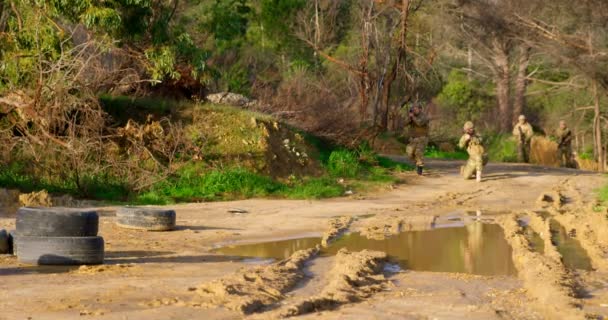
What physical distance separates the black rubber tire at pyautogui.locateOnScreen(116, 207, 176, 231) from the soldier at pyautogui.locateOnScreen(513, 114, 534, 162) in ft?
61.1

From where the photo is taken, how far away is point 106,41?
1934 centimetres

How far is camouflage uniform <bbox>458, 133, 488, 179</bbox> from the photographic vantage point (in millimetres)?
22953

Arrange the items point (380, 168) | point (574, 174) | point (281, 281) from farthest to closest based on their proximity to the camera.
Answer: point (574, 174) → point (380, 168) → point (281, 281)

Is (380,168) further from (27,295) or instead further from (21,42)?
(27,295)

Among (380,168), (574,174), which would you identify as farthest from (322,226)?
(574,174)

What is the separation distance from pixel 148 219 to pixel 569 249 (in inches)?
213

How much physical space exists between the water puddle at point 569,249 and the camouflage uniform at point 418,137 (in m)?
8.46

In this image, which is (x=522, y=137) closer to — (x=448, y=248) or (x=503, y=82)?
(x=503, y=82)

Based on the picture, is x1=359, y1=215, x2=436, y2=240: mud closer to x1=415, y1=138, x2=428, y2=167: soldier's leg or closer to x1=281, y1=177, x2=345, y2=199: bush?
x1=281, y1=177, x2=345, y2=199: bush

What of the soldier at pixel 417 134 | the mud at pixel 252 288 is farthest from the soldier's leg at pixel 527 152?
the mud at pixel 252 288

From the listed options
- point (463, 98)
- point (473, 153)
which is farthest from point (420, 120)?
point (463, 98)

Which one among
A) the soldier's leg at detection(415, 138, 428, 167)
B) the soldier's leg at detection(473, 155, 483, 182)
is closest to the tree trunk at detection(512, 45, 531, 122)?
the soldier's leg at detection(415, 138, 428, 167)

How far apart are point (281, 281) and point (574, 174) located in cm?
1734

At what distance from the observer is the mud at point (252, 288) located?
8.52 meters
